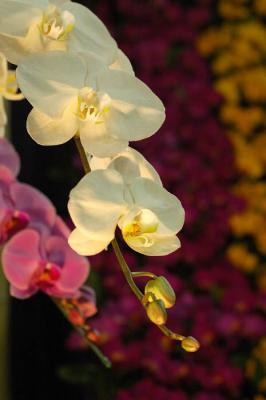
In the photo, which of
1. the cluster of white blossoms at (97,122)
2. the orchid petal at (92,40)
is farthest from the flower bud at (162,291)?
the orchid petal at (92,40)

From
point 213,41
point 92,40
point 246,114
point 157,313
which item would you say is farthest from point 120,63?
point 213,41

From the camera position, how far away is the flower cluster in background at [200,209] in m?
1.13

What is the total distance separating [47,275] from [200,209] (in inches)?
40.3

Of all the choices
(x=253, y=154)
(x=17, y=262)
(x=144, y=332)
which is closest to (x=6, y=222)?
(x=17, y=262)

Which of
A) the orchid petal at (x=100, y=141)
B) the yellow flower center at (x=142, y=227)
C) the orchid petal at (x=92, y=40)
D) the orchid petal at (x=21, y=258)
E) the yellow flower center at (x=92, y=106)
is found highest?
the orchid petal at (x=92, y=40)

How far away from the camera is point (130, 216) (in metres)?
0.34

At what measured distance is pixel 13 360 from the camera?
4.09 ft

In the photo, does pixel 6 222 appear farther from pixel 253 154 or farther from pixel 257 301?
pixel 253 154

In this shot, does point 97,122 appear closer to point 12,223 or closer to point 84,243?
point 84,243

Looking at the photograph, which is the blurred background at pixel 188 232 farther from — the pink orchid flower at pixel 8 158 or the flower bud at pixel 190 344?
the flower bud at pixel 190 344

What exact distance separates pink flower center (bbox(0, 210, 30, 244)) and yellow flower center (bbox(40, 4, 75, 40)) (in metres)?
0.16

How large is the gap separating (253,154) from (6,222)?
126 centimetres

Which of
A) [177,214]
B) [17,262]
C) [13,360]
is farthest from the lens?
[13,360]

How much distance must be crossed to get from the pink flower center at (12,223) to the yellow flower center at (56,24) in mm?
162
